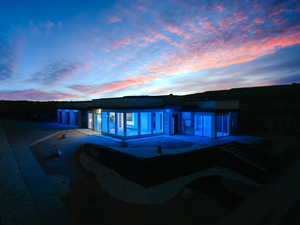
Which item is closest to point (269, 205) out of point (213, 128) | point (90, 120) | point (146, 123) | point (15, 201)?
point (15, 201)

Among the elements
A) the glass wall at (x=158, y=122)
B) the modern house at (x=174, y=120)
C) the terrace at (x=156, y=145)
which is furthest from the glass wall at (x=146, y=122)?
the terrace at (x=156, y=145)

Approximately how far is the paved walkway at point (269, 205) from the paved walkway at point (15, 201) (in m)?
3.67

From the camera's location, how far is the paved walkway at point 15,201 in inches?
97.9

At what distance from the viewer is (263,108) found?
20.7 m

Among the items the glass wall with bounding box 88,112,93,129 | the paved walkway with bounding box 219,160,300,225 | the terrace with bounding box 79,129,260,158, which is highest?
the glass wall with bounding box 88,112,93,129

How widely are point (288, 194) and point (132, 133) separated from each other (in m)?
9.92

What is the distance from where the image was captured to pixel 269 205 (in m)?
3.16

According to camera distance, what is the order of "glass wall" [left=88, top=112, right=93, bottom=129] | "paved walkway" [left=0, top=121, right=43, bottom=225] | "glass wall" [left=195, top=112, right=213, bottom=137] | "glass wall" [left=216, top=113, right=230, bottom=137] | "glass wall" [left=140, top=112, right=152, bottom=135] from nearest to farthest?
"paved walkway" [left=0, top=121, right=43, bottom=225]
"glass wall" [left=195, top=112, right=213, bottom=137]
"glass wall" [left=140, top=112, right=152, bottom=135]
"glass wall" [left=216, top=113, right=230, bottom=137]
"glass wall" [left=88, top=112, right=93, bottom=129]

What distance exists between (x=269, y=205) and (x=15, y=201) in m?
5.38

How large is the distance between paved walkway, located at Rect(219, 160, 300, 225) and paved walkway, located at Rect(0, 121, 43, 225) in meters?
3.67

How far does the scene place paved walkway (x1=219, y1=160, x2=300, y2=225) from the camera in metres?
2.74

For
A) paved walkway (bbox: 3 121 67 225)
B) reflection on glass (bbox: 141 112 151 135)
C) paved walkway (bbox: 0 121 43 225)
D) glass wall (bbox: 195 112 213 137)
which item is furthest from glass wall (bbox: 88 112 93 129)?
paved walkway (bbox: 0 121 43 225)

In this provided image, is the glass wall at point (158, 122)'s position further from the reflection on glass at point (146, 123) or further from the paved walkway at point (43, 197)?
the paved walkway at point (43, 197)

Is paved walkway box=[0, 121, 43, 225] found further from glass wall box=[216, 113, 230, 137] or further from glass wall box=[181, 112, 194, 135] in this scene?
glass wall box=[216, 113, 230, 137]
